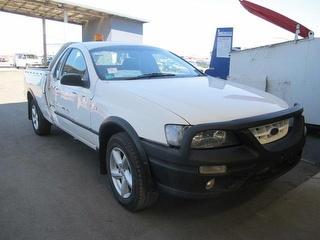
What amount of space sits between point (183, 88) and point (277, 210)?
58.2 inches

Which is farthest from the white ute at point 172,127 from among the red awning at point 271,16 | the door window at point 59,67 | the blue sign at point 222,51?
the blue sign at point 222,51

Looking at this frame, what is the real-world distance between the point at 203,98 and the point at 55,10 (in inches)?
888

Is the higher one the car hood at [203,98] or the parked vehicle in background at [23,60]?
the car hood at [203,98]

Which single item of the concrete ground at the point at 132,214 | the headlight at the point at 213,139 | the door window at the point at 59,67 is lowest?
the concrete ground at the point at 132,214

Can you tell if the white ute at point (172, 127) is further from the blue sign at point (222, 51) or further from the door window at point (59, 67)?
the blue sign at point (222, 51)

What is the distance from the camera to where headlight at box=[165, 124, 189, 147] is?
270 cm

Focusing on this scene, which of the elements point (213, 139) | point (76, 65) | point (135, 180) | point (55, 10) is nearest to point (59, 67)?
point (76, 65)

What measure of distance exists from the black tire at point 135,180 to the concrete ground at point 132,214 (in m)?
0.14

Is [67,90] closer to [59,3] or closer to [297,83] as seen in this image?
[297,83]

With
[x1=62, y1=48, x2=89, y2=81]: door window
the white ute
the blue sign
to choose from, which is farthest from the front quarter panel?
the blue sign

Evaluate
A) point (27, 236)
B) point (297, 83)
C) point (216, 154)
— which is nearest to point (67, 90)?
point (27, 236)

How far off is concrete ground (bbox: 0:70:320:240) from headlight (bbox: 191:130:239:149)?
509 mm

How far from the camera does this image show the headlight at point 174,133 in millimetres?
2703

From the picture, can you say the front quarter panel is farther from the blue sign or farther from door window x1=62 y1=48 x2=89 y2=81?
the blue sign
